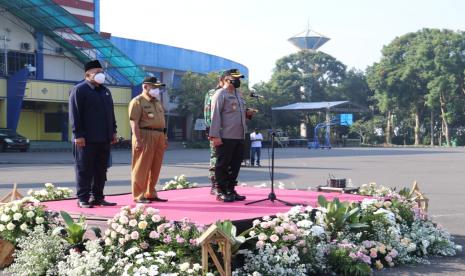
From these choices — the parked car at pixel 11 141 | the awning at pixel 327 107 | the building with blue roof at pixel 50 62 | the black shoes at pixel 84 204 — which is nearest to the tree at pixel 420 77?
the awning at pixel 327 107

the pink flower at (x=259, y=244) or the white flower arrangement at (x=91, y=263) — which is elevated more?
the pink flower at (x=259, y=244)

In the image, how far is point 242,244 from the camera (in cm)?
596

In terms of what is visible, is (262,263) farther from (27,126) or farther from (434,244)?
(27,126)

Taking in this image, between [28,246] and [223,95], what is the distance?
3.35 m

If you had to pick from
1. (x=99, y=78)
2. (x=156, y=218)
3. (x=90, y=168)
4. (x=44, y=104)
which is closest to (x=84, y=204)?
(x=90, y=168)

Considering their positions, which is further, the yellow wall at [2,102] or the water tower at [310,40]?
the water tower at [310,40]

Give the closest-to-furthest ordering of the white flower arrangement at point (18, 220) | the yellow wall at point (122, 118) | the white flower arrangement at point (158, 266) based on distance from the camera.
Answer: the white flower arrangement at point (158, 266), the white flower arrangement at point (18, 220), the yellow wall at point (122, 118)

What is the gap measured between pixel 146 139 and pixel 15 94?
34.5 meters

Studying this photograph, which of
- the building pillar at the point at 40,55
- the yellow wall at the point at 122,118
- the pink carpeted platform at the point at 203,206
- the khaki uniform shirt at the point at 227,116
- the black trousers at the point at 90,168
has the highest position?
the building pillar at the point at 40,55

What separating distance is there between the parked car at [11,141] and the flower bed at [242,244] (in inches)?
1272

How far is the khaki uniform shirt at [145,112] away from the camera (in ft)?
26.6

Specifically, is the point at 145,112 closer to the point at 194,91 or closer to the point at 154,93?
the point at 154,93

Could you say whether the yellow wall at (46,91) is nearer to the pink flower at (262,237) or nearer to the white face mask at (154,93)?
the white face mask at (154,93)

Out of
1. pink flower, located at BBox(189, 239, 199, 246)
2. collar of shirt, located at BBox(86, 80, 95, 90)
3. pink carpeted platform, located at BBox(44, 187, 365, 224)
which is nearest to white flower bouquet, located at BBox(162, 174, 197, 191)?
pink carpeted platform, located at BBox(44, 187, 365, 224)
